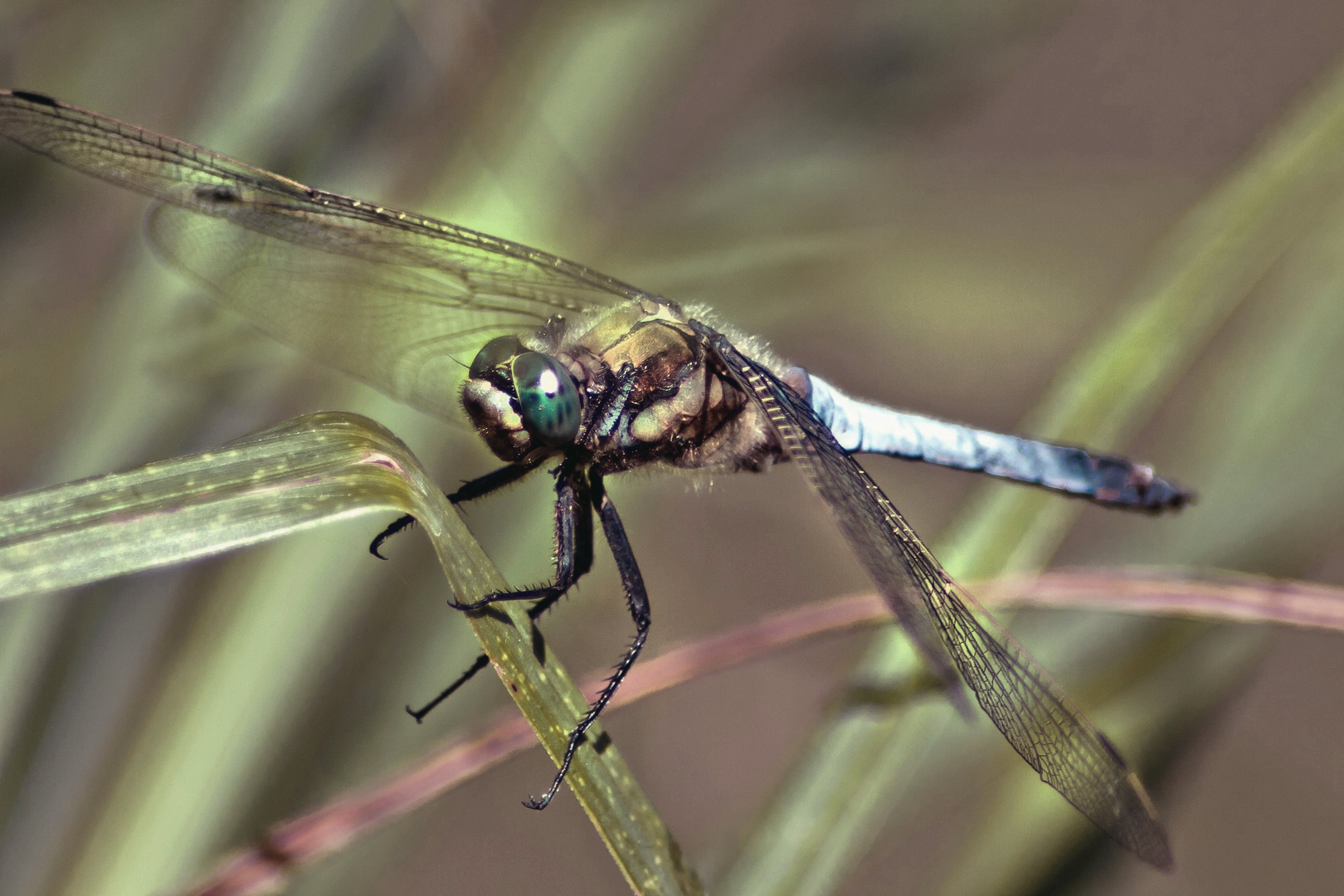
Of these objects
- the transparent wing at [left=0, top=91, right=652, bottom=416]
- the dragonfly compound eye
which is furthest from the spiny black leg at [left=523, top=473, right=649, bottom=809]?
the transparent wing at [left=0, top=91, right=652, bottom=416]

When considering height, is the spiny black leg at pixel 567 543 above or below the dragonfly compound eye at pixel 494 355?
below

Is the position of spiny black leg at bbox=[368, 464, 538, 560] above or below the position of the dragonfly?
below

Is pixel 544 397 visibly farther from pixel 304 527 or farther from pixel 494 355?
pixel 304 527

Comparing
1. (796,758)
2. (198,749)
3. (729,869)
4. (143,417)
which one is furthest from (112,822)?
(796,758)

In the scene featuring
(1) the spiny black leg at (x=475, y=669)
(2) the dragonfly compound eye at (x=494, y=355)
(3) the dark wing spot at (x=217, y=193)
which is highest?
(2) the dragonfly compound eye at (x=494, y=355)

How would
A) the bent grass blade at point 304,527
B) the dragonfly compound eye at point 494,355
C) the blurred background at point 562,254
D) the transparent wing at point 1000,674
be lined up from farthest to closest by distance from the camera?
the blurred background at point 562,254 < the dragonfly compound eye at point 494,355 < the transparent wing at point 1000,674 < the bent grass blade at point 304,527

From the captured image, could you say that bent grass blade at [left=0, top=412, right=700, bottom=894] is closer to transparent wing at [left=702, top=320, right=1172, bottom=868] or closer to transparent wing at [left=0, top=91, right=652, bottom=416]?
transparent wing at [left=702, top=320, right=1172, bottom=868]

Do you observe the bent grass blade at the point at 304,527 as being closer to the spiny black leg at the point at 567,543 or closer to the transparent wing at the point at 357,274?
the spiny black leg at the point at 567,543

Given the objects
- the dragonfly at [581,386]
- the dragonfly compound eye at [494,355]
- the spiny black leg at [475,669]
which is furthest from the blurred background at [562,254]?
the dragonfly compound eye at [494,355]

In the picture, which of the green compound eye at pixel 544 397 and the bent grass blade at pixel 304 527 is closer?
the bent grass blade at pixel 304 527
